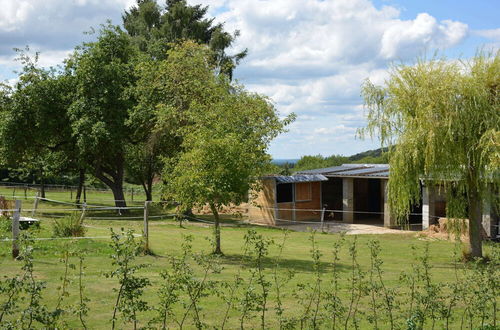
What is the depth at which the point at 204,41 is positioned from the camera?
142ft

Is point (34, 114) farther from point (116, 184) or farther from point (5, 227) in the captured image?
point (5, 227)

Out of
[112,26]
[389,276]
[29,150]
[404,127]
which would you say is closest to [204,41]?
[112,26]

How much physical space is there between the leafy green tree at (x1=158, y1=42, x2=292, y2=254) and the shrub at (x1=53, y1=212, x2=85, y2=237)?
8.49 feet

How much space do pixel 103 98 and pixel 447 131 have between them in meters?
18.1

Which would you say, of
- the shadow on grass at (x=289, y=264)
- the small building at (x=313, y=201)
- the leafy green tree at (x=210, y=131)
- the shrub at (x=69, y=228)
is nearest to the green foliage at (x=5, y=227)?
the shrub at (x=69, y=228)

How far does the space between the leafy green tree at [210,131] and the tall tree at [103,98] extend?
7.45 feet

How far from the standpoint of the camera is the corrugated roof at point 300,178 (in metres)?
29.0

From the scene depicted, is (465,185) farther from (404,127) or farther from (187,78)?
(187,78)

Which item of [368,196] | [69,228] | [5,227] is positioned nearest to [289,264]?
[69,228]

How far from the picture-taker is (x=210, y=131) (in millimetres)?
16078

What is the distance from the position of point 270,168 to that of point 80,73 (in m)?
10.9

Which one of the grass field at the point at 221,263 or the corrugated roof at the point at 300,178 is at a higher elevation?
the corrugated roof at the point at 300,178

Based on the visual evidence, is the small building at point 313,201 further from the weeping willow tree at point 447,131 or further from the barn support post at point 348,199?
the weeping willow tree at point 447,131


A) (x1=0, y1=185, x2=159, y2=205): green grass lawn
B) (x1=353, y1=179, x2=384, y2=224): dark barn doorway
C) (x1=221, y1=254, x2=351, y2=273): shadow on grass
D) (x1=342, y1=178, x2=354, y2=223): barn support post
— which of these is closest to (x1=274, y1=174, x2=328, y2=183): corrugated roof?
(x1=342, y1=178, x2=354, y2=223): barn support post
